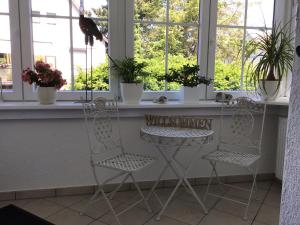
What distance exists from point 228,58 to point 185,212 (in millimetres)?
1695

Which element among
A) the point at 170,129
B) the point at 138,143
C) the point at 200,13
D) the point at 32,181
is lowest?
the point at 32,181

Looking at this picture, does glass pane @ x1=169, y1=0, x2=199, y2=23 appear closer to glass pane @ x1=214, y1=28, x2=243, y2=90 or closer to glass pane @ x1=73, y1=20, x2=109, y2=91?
glass pane @ x1=214, y1=28, x2=243, y2=90

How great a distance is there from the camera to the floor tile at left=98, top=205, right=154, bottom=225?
7.66ft

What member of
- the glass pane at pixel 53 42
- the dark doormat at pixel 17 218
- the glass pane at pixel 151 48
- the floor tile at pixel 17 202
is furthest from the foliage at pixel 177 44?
the dark doormat at pixel 17 218

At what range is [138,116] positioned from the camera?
2803mm

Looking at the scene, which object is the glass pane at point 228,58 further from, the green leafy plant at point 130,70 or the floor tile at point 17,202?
the floor tile at point 17,202

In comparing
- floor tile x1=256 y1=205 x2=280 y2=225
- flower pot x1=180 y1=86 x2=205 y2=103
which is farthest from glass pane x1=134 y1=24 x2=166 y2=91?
floor tile x1=256 y1=205 x2=280 y2=225

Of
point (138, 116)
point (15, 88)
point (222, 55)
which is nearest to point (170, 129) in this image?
point (138, 116)

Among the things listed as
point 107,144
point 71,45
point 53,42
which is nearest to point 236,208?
point 107,144

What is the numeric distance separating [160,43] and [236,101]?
0.96 meters

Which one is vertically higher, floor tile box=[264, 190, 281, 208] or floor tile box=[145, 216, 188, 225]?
floor tile box=[264, 190, 281, 208]

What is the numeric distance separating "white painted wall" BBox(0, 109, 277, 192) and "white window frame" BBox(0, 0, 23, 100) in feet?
1.01

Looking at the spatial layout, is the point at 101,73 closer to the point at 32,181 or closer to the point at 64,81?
the point at 64,81

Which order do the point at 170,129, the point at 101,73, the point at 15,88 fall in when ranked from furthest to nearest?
1. the point at 101,73
2. the point at 15,88
3. the point at 170,129
